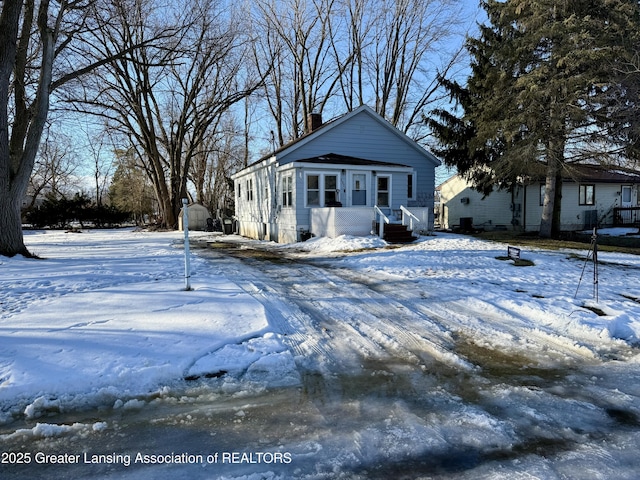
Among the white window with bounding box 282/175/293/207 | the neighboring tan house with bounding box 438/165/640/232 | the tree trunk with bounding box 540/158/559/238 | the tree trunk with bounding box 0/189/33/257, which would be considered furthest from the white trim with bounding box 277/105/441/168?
the tree trunk with bounding box 0/189/33/257

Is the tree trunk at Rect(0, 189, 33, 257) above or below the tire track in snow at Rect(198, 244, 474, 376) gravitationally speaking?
above

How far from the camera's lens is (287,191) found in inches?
675

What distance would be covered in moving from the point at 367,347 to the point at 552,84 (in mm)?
13616

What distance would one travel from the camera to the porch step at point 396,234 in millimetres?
14812

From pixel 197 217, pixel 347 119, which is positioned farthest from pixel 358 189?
pixel 197 217

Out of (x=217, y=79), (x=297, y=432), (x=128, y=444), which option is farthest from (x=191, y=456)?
(x=217, y=79)

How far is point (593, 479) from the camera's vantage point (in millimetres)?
2246

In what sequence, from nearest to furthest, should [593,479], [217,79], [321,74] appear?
[593,479] → [217,79] → [321,74]

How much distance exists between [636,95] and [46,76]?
17737 mm

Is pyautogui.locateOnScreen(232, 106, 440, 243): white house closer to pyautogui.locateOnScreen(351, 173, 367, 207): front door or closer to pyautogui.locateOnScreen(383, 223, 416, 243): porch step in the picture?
pyautogui.locateOnScreen(351, 173, 367, 207): front door

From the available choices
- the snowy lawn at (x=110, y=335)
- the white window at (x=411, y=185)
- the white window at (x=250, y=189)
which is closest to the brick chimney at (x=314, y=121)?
→ the white window at (x=250, y=189)

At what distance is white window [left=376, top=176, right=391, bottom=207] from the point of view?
17.5 m

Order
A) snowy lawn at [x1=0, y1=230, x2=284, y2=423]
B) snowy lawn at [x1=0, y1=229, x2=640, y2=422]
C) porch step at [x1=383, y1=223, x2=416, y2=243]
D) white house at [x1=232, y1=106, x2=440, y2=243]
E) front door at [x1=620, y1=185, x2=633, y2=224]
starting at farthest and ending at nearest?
front door at [x1=620, y1=185, x2=633, y2=224] → white house at [x1=232, y1=106, x2=440, y2=243] → porch step at [x1=383, y1=223, x2=416, y2=243] → snowy lawn at [x1=0, y1=229, x2=640, y2=422] → snowy lawn at [x1=0, y1=230, x2=284, y2=423]

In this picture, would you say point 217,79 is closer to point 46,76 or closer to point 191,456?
point 46,76
